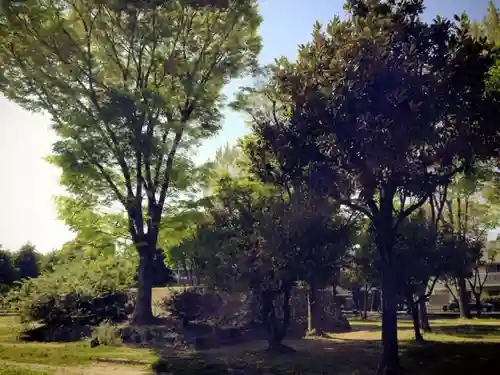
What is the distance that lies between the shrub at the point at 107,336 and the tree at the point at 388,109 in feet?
46.6

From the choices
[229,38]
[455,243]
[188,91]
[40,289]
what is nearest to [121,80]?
[188,91]

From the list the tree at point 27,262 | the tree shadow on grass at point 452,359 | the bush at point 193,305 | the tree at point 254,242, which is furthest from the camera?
the tree at point 27,262

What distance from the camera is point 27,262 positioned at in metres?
68.2

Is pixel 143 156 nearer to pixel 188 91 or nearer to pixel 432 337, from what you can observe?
pixel 188 91

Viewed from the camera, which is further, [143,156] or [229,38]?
[229,38]

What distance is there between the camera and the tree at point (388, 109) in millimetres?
16219

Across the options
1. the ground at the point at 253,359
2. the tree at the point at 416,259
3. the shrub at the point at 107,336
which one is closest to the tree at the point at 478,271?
the tree at the point at 416,259

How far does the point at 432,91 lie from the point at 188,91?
14.8 metres

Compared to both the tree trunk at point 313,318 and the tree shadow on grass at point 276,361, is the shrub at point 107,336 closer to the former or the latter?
the tree shadow on grass at point 276,361

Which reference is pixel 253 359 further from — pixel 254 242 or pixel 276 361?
pixel 254 242

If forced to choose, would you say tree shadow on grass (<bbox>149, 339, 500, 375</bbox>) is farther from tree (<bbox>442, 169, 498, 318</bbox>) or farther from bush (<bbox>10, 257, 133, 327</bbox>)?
bush (<bbox>10, 257, 133, 327</bbox>)

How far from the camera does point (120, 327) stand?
25.8 metres

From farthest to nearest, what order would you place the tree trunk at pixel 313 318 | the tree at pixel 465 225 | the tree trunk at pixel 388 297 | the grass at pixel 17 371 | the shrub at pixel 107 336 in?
the tree trunk at pixel 313 318
the tree at pixel 465 225
the shrub at pixel 107 336
the tree trunk at pixel 388 297
the grass at pixel 17 371

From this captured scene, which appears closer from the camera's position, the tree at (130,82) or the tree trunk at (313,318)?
the tree at (130,82)
